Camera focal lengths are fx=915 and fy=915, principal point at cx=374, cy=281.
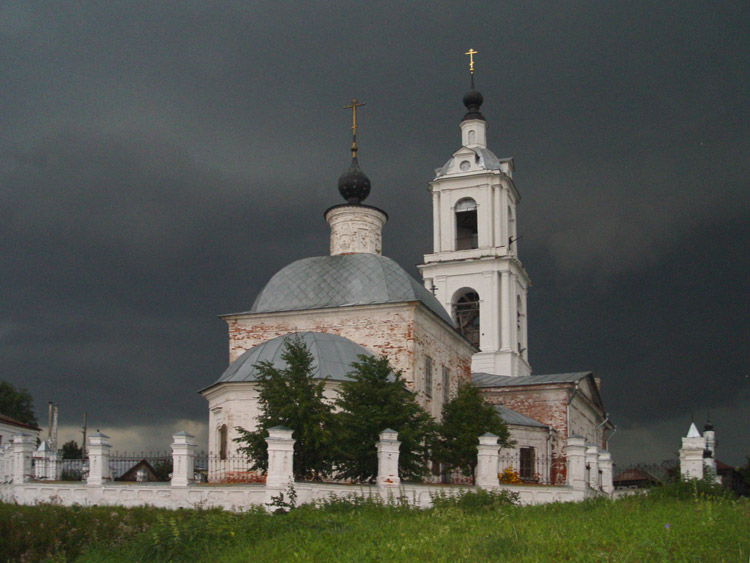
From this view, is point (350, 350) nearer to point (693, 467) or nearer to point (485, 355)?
point (693, 467)

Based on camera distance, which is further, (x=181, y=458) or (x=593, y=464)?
(x=593, y=464)

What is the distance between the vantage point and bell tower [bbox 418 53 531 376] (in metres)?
34.0

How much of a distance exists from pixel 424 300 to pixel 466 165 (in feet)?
46.3

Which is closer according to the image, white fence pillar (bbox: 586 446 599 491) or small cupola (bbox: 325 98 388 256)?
white fence pillar (bbox: 586 446 599 491)

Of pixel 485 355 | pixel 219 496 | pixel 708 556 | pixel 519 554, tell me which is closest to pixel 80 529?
pixel 219 496

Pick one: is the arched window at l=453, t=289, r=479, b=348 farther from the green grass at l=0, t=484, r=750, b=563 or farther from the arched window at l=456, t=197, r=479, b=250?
the green grass at l=0, t=484, r=750, b=563

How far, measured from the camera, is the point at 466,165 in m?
35.8

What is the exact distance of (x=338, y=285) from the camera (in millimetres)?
22391

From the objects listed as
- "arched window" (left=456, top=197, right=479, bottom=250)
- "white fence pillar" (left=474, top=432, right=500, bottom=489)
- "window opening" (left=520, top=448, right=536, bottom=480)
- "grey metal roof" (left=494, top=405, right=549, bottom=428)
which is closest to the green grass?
"white fence pillar" (left=474, top=432, right=500, bottom=489)

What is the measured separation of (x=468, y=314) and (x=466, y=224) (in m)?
3.75

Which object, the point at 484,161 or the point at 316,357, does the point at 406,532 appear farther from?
the point at 484,161

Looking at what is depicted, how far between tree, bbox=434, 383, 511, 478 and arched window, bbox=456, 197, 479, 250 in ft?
48.5

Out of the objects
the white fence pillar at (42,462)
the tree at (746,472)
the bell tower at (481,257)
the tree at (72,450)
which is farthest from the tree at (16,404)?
the tree at (746,472)

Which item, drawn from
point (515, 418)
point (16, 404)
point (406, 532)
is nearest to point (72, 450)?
point (16, 404)
